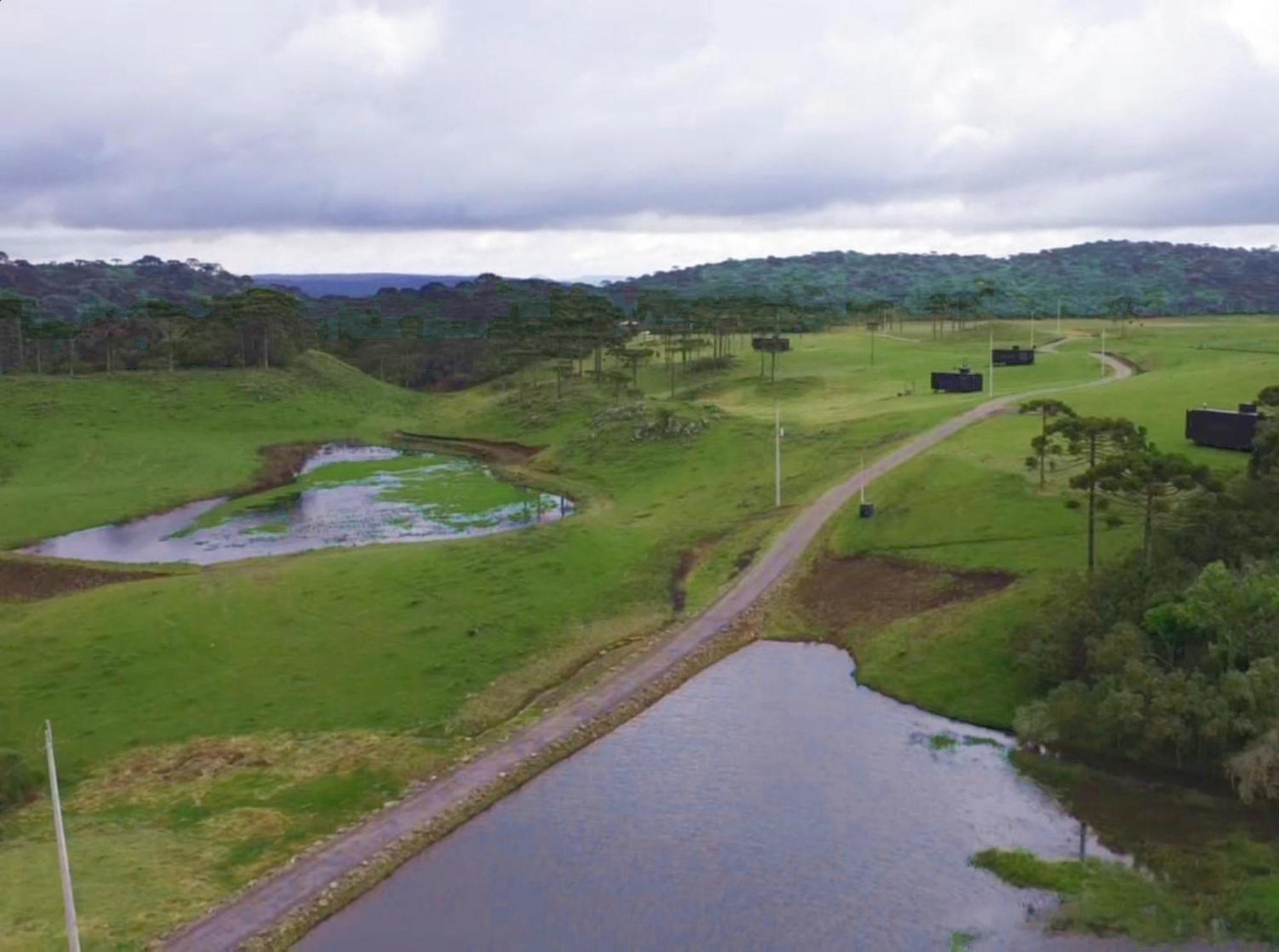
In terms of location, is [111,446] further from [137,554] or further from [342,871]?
[342,871]

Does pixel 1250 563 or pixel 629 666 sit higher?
pixel 1250 563

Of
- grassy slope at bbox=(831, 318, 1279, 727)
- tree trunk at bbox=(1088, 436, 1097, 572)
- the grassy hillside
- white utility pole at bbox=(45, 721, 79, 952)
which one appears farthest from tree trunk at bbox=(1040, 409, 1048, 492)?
the grassy hillside

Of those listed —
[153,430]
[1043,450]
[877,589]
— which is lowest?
[877,589]

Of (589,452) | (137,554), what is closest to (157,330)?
(589,452)

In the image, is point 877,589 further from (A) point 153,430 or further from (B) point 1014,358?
(A) point 153,430

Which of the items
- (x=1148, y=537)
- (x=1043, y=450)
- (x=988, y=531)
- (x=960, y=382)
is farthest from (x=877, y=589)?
(x=960, y=382)

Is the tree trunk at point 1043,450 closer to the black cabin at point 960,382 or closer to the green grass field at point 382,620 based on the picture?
the green grass field at point 382,620

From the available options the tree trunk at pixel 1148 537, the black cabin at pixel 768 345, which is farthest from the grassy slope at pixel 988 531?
the black cabin at pixel 768 345
